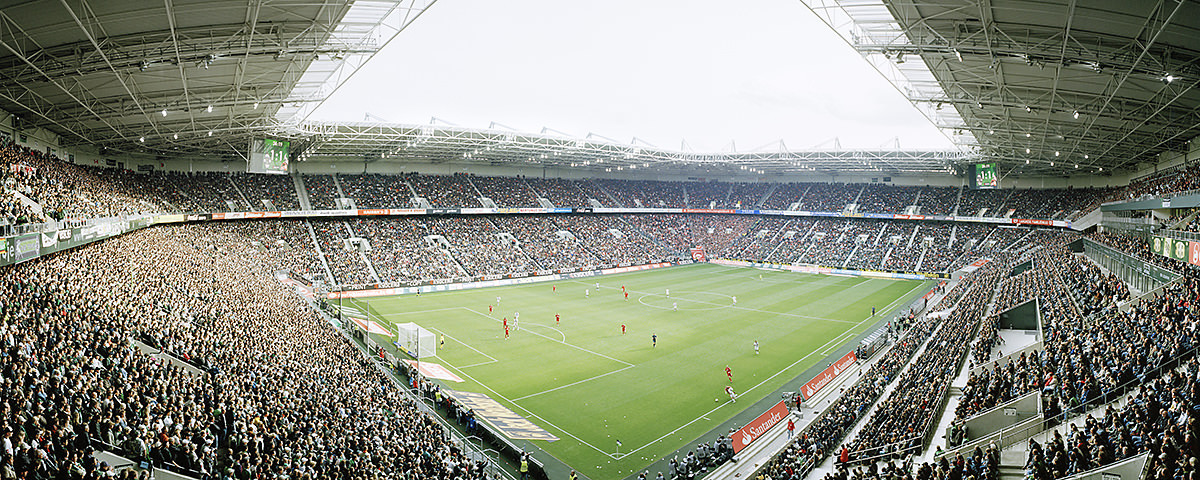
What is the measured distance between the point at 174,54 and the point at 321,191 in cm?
3659

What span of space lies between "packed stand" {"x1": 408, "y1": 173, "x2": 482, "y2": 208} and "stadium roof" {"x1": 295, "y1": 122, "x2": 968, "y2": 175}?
239 centimetres

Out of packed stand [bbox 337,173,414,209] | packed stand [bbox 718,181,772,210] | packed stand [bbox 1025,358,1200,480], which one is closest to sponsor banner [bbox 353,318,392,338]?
packed stand [bbox 337,173,414,209]

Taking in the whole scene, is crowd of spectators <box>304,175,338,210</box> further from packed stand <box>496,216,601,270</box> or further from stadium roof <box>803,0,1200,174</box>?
stadium roof <box>803,0,1200,174</box>

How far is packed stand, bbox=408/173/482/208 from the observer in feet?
198

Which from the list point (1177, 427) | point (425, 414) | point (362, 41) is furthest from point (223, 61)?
point (1177, 427)

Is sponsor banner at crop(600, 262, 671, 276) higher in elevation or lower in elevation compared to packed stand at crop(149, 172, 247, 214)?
lower

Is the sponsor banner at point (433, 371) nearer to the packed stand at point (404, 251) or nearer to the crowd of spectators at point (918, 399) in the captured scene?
the crowd of spectators at point (918, 399)

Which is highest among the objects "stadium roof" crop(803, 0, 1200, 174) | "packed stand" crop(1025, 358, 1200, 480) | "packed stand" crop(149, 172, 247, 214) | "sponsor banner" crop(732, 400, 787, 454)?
"stadium roof" crop(803, 0, 1200, 174)

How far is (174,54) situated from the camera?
65.9ft

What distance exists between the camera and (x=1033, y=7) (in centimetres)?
1695

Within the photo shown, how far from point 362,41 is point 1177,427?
23.6 meters

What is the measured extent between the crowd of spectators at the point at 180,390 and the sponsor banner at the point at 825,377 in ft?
43.7

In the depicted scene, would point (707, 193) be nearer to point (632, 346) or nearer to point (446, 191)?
point (446, 191)

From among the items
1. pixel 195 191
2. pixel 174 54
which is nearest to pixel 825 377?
pixel 174 54
